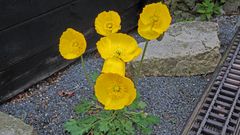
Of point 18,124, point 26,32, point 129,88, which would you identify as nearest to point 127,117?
point 129,88

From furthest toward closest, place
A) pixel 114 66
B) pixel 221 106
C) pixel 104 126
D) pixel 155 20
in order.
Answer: pixel 221 106 < pixel 104 126 < pixel 155 20 < pixel 114 66

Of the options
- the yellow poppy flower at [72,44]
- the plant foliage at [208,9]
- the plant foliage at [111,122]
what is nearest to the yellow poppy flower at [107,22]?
the yellow poppy flower at [72,44]

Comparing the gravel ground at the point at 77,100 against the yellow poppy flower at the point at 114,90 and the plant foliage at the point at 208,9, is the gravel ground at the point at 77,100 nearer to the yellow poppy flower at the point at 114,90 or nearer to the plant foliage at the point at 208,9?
the yellow poppy flower at the point at 114,90

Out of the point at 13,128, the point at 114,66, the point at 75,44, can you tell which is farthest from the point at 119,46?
the point at 13,128

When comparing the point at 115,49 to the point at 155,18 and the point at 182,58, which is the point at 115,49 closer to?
the point at 155,18

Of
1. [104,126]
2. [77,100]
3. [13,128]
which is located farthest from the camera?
[77,100]

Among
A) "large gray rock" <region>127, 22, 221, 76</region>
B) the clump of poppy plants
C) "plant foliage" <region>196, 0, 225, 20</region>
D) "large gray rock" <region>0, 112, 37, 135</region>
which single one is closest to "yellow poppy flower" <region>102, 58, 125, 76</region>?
the clump of poppy plants
